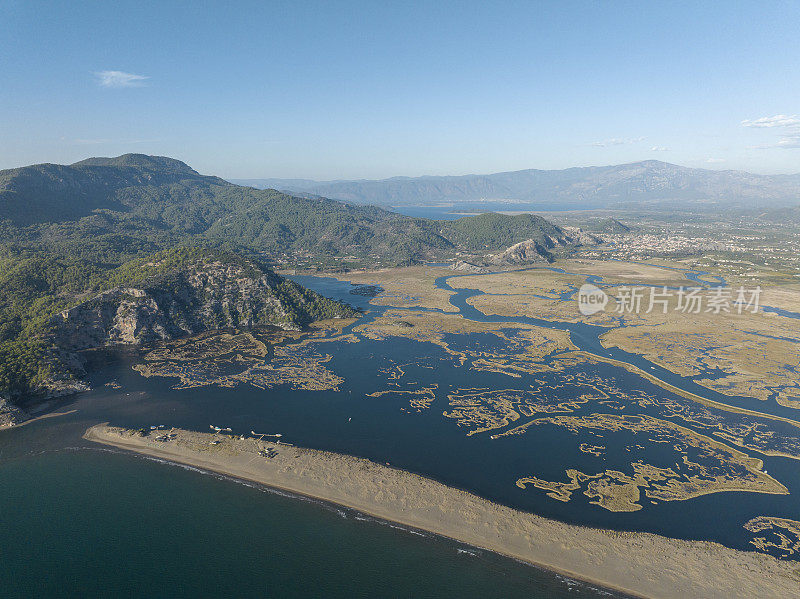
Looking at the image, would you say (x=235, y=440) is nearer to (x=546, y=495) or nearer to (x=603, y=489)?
(x=546, y=495)

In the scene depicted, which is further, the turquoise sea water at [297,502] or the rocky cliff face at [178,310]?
the rocky cliff face at [178,310]

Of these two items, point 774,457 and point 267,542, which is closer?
point 267,542

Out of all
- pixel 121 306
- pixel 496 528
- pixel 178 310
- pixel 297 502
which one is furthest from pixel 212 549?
pixel 121 306

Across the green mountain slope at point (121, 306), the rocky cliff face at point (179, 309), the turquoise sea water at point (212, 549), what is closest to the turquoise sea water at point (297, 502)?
Answer: the turquoise sea water at point (212, 549)

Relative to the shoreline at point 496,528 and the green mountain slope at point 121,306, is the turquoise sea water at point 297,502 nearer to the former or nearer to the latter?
the shoreline at point 496,528

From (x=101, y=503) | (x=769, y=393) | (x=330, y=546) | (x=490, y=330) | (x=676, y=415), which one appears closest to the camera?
(x=330, y=546)

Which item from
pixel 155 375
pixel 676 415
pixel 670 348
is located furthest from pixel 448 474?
pixel 670 348

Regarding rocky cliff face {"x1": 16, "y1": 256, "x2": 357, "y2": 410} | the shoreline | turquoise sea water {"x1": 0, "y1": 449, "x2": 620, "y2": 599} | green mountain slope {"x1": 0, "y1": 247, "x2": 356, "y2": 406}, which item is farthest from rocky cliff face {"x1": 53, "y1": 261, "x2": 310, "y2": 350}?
turquoise sea water {"x1": 0, "y1": 449, "x2": 620, "y2": 599}
